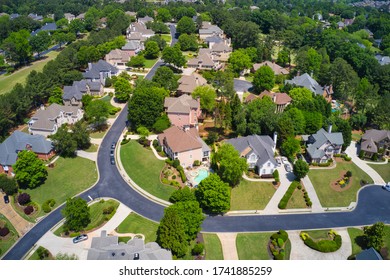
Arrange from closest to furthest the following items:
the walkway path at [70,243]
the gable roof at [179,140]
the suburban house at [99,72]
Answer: the walkway path at [70,243], the gable roof at [179,140], the suburban house at [99,72]

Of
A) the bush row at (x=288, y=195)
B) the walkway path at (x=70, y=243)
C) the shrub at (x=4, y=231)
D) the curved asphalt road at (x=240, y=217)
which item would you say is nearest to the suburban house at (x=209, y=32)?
the curved asphalt road at (x=240, y=217)

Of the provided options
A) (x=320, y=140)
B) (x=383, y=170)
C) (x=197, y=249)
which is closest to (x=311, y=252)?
(x=197, y=249)

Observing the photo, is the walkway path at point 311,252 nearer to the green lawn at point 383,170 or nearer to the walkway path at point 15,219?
the green lawn at point 383,170

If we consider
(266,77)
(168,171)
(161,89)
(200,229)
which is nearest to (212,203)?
(200,229)

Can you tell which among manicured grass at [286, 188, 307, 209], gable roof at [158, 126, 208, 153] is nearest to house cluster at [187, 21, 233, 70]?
gable roof at [158, 126, 208, 153]

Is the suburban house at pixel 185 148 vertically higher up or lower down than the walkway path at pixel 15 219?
higher up

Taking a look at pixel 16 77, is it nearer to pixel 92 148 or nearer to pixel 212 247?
pixel 92 148
